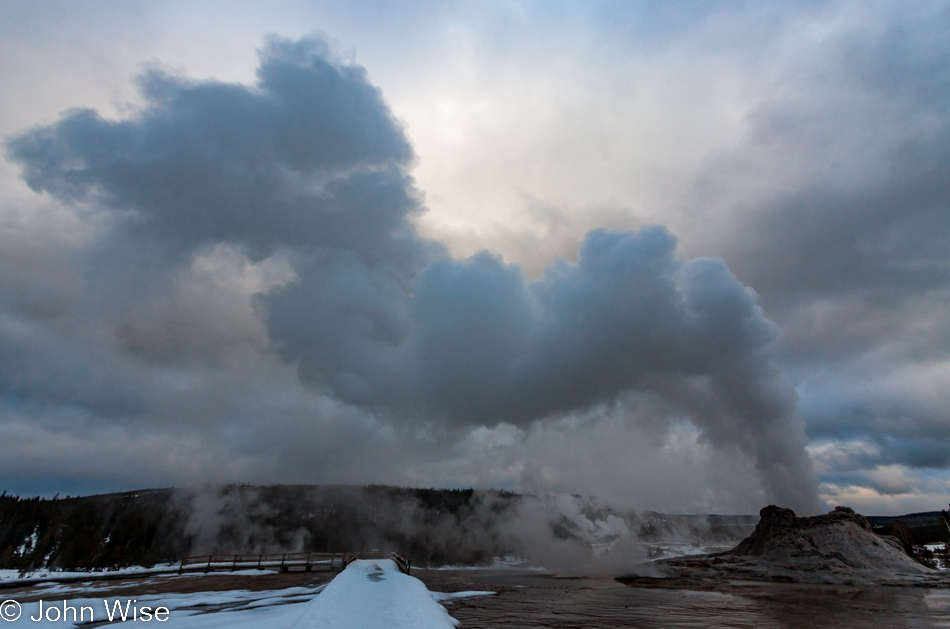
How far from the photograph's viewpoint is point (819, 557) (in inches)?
2125

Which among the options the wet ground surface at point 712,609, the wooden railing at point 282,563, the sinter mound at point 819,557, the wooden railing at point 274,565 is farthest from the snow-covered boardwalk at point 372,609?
the sinter mound at point 819,557

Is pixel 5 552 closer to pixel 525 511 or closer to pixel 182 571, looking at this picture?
pixel 182 571

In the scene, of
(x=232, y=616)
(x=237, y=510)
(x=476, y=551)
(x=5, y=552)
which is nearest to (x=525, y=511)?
(x=476, y=551)

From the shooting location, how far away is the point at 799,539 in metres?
58.0

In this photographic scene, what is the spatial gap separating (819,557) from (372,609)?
56939mm

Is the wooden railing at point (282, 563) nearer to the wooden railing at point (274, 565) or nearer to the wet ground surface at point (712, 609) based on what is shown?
the wooden railing at point (274, 565)

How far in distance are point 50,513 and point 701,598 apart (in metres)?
186

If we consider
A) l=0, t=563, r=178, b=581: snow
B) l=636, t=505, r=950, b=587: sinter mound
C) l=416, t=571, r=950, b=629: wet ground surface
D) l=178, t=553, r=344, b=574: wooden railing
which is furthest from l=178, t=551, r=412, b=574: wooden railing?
l=636, t=505, r=950, b=587: sinter mound

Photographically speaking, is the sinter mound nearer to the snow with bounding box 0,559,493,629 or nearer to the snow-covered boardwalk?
the snow with bounding box 0,559,493,629

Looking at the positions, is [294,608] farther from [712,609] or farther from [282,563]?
[282,563]

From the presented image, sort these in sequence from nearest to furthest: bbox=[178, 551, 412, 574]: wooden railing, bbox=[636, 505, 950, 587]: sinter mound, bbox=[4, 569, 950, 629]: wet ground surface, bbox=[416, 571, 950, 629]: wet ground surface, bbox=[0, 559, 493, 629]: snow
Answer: bbox=[0, 559, 493, 629]: snow
bbox=[416, 571, 950, 629]: wet ground surface
bbox=[4, 569, 950, 629]: wet ground surface
bbox=[178, 551, 412, 574]: wooden railing
bbox=[636, 505, 950, 587]: sinter mound

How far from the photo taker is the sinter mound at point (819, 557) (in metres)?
49.8

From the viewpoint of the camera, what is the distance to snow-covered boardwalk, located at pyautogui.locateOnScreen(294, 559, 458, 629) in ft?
60.6

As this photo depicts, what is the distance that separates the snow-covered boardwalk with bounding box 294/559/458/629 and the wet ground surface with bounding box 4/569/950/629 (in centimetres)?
217
